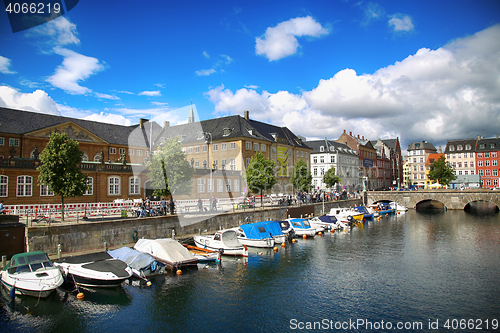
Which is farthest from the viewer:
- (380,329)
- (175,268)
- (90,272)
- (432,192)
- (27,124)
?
(432,192)

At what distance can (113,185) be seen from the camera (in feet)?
131


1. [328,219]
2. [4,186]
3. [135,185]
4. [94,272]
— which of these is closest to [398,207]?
[328,219]

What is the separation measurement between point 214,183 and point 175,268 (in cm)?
3082

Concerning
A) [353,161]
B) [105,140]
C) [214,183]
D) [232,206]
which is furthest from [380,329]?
[353,161]

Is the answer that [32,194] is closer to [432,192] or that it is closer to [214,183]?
[214,183]

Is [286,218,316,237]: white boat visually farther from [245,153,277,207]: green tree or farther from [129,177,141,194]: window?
[129,177,141,194]: window

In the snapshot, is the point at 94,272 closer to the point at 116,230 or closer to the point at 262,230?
the point at 116,230

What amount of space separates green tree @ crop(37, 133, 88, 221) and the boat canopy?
8560mm

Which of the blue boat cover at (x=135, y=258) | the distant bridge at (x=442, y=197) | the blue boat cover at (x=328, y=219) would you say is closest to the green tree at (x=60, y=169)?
the blue boat cover at (x=135, y=258)

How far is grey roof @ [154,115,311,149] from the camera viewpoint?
64625 mm

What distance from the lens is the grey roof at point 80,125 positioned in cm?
→ 5012

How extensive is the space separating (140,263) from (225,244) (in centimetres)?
879

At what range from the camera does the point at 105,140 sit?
197ft

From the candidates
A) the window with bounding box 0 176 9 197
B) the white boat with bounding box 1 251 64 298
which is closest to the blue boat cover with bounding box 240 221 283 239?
the white boat with bounding box 1 251 64 298
